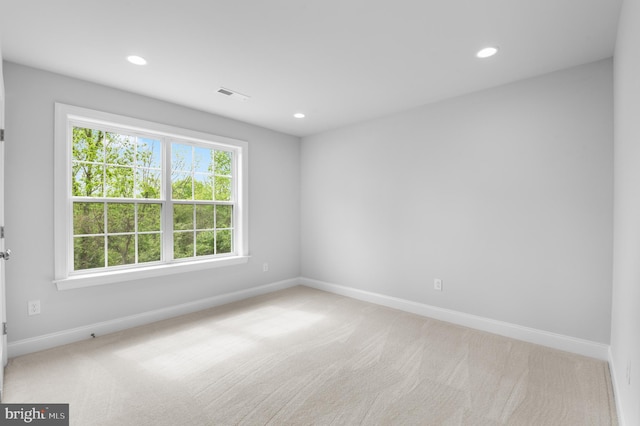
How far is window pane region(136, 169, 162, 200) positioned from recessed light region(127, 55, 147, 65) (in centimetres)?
125

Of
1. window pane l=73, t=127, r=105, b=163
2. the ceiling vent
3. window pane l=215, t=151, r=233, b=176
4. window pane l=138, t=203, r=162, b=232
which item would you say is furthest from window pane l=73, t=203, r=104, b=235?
the ceiling vent

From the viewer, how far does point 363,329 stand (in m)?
3.20

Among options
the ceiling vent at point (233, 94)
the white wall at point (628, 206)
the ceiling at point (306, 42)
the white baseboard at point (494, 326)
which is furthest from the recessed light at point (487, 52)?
the white baseboard at point (494, 326)

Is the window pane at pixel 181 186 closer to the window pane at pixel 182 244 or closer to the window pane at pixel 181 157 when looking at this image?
the window pane at pixel 181 157

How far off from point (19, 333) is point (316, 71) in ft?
11.3

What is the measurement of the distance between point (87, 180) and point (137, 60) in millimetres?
1356

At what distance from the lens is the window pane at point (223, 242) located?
4121mm

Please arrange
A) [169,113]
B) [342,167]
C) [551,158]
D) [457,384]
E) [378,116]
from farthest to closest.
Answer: [342,167], [378,116], [169,113], [551,158], [457,384]

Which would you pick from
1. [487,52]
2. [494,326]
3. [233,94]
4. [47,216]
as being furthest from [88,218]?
[494,326]

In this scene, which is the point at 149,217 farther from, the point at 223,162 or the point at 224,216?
the point at 223,162

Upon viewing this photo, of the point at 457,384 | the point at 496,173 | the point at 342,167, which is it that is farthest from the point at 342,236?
the point at 457,384

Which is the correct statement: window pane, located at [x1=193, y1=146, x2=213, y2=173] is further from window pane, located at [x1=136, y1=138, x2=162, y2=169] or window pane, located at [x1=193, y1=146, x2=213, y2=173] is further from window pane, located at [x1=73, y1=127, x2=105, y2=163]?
window pane, located at [x1=73, y1=127, x2=105, y2=163]

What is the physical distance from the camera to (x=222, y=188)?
4180 mm

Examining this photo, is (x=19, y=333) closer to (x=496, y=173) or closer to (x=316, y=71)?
(x=316, y=71)
